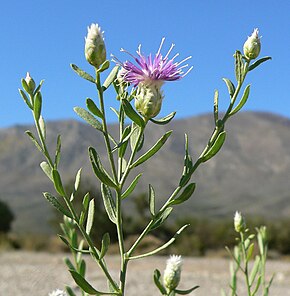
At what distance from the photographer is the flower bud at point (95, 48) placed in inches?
44.6

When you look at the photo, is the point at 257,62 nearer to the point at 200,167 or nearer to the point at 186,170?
the point at 186,170

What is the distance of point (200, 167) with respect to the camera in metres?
84.1

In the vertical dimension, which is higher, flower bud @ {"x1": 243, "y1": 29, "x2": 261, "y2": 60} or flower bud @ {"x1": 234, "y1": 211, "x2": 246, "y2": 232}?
flower bud @ {"x1": 243, "y1": 29, "x2": 261, "y2": 60}

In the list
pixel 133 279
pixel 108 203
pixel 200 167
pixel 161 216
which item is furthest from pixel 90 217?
pixel 200 167

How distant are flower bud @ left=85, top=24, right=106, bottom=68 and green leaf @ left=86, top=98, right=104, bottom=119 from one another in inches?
2.8

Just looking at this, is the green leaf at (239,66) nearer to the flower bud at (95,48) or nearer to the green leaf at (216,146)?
the green leaf at (216,146)

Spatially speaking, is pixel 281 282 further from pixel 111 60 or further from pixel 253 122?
pixel 253 122

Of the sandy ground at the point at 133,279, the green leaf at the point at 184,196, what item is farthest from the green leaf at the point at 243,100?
the sandy ground at the point at 133,279

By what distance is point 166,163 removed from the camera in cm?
8831

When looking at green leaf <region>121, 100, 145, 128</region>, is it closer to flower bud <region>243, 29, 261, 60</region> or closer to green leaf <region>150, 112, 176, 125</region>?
green leaf <region>150, 112, 176, 125</region>

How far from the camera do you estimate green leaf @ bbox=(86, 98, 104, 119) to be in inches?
45.9

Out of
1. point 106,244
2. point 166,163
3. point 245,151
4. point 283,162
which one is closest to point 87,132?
point 166,163

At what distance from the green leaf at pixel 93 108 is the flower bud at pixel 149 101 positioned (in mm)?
75

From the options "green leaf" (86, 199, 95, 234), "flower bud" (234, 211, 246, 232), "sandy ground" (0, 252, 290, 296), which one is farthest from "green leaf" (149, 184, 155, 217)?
"sandy ground" (0, 252, 290, 296)
